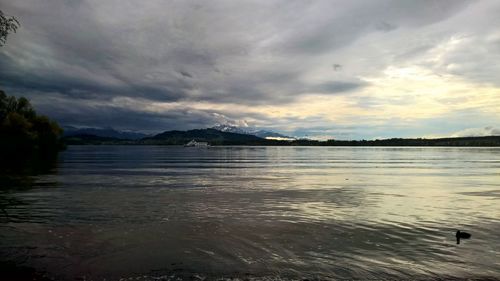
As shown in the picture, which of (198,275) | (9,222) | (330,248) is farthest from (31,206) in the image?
(330,248)

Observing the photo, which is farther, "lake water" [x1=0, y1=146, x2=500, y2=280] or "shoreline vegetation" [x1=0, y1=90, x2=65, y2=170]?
"shoreline vegetation" [x1=0, y1=90, x2=65, y2=170]

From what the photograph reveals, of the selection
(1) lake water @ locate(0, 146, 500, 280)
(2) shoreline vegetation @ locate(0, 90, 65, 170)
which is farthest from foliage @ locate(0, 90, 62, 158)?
(1) lake water @ locate(0, 146, 500, 280)

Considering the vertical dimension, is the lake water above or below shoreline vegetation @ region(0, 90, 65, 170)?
below

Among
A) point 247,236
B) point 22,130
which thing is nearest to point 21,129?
point 22,130

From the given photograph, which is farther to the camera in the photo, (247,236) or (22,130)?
(22,130)

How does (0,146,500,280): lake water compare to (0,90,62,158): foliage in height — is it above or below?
below

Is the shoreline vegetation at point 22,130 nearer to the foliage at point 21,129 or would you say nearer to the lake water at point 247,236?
the foliage at point 21,129

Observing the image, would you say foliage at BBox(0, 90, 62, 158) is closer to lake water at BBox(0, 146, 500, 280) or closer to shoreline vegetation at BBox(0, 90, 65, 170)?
shoreline vegetation at BBox(0, 90, 65, 170)

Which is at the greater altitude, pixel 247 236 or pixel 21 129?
pixel 21 129

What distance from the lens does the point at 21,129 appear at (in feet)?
458

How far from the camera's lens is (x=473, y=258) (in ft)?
56.9

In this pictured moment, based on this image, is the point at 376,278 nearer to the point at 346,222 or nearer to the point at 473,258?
the point at 473,258

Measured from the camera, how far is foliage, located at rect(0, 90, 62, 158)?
136 m

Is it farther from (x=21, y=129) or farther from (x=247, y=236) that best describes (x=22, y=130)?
(x=247, y=236)
